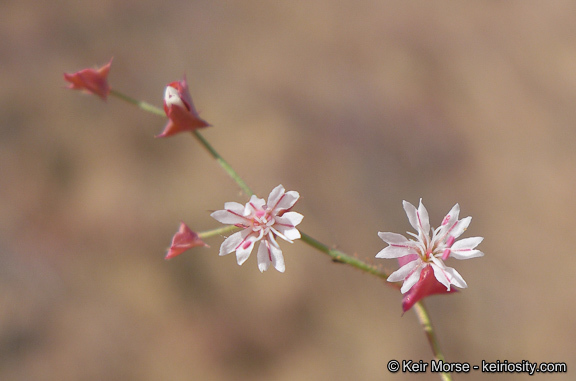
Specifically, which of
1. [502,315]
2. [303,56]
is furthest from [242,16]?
[502,315]

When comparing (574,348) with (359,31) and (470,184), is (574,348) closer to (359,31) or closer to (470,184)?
(470,184)

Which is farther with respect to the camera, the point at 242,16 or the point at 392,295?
the point at 242,16

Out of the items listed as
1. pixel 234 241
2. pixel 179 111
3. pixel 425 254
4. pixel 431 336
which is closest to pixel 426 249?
pixel 425 254

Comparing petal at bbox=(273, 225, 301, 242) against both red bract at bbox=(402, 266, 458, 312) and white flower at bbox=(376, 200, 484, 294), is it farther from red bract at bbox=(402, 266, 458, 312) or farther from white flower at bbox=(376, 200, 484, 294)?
red bract at bbox=(402, 266, 458, 312)

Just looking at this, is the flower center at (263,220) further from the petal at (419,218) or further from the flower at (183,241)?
the petal at (419,218)

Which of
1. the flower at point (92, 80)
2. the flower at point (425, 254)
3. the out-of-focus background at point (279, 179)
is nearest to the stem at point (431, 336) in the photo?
the flower at point (425, 254)
